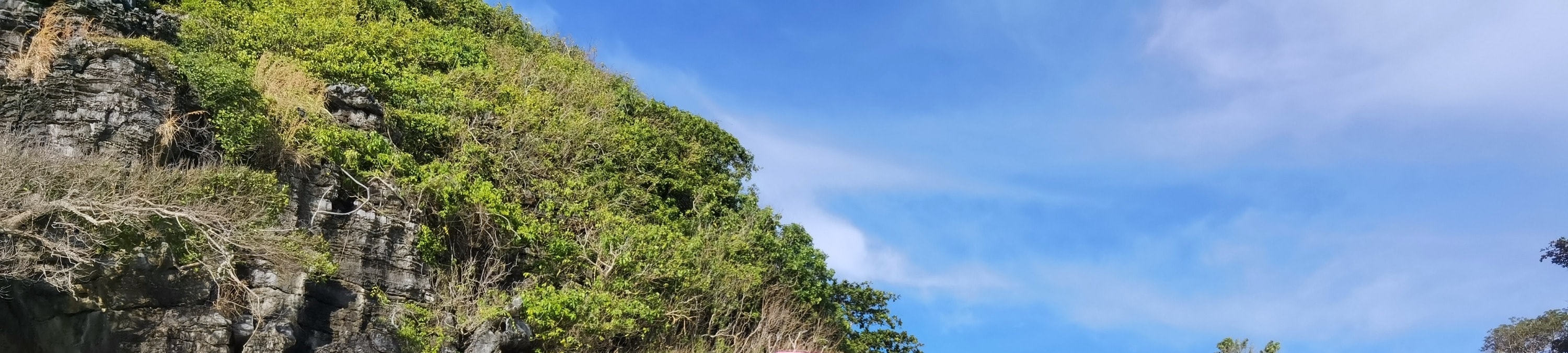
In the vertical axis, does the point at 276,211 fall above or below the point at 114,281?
above

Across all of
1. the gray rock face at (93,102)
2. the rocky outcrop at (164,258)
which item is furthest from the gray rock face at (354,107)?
the gray rock face at (93,102)

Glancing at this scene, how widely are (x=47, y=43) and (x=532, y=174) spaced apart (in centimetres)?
672

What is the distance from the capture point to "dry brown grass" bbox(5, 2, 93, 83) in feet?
32.5

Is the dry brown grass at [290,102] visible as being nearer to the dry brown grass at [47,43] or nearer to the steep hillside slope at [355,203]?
the steep hillside slope at [355,203]

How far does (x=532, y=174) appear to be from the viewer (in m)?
15.6

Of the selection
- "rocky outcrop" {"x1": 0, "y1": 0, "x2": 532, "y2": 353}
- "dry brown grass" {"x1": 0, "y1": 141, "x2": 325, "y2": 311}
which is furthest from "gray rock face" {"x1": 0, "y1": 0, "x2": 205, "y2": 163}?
"dry brown grass" {"x1": 0, "y1": 141, "x2": 325, "y2": 311}

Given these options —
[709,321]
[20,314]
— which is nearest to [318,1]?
[709,321]

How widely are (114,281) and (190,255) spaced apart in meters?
0.70

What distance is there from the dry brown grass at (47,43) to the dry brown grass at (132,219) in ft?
5.35

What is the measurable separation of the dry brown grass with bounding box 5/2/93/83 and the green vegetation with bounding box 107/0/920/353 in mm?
679

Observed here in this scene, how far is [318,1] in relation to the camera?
57.7 ft

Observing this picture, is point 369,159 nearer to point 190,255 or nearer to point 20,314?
point 190,255

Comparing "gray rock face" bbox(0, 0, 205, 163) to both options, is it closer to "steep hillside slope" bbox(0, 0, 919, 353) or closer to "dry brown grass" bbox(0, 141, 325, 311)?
"steep hillside slope" bbox(0, 0, 919, 353)

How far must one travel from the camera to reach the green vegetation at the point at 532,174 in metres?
12.0
